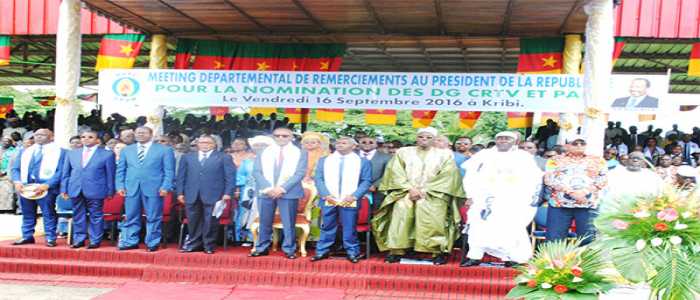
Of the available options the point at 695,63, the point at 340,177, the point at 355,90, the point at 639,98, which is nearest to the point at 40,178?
the point at 340,177

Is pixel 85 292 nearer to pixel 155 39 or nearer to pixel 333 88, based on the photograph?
pixel 333 88

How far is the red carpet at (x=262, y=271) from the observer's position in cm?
746

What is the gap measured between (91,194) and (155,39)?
16.5 ft

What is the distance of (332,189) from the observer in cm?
808

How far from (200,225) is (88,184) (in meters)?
1.37

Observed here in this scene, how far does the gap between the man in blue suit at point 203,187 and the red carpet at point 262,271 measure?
0.77ft

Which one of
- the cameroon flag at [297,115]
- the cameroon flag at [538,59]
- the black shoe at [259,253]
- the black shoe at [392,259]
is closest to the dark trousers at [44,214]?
the black shoe at [259,253]

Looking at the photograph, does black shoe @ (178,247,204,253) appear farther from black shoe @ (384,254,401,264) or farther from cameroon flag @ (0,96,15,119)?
cameroon flag @ (0,96,15,119)

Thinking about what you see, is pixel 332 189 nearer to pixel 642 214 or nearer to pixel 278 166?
pixel 278 166

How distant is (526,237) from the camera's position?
7594 millimetres

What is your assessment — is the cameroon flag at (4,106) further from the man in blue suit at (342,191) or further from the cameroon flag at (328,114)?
the man in blue suit at (342,191)

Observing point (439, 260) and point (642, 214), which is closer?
point (642, 214)

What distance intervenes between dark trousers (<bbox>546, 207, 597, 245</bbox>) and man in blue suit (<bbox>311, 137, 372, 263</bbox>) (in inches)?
79.0

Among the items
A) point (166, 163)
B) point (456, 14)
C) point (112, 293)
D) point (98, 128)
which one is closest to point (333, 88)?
point (456, 14)
